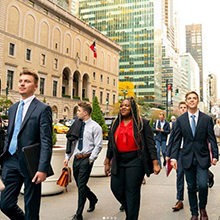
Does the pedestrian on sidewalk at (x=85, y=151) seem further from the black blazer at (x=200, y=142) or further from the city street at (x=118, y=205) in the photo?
the black blazer at (x=200, y=142)

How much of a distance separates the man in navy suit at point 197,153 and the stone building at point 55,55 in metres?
39.5

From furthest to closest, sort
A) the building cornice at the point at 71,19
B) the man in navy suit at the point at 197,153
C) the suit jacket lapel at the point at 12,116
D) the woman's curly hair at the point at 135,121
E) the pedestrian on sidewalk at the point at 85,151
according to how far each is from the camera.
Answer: the building cornice at the point at 71,19, the pedestrian on sidewalk at the point at 85,151, the man in navy suit at the point at 197,153, the woman's curly hair at the point at 135,121, the suit jacket lapel at the point at 12,116

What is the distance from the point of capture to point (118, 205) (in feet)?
16.9

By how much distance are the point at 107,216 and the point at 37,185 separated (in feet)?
6.50

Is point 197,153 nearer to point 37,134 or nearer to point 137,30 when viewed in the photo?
point 37,134

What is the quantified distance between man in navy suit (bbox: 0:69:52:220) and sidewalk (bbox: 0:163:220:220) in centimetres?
161

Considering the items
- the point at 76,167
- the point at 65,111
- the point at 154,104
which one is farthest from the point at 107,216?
the point at 154,104

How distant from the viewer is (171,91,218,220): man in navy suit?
4.06 m

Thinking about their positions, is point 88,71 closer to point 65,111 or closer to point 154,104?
point 65,111

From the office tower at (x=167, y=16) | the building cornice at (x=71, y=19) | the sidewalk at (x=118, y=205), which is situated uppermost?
the office tower at (x=167, y=16)

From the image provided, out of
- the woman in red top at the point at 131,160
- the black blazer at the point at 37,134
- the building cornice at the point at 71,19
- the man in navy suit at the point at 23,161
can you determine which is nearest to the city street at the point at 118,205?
the woman in red top at the point at 131,160

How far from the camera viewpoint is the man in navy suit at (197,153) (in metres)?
4.06

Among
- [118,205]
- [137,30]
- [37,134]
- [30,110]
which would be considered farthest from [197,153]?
[137,30]

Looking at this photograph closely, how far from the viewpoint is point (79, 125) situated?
4.73 meters
